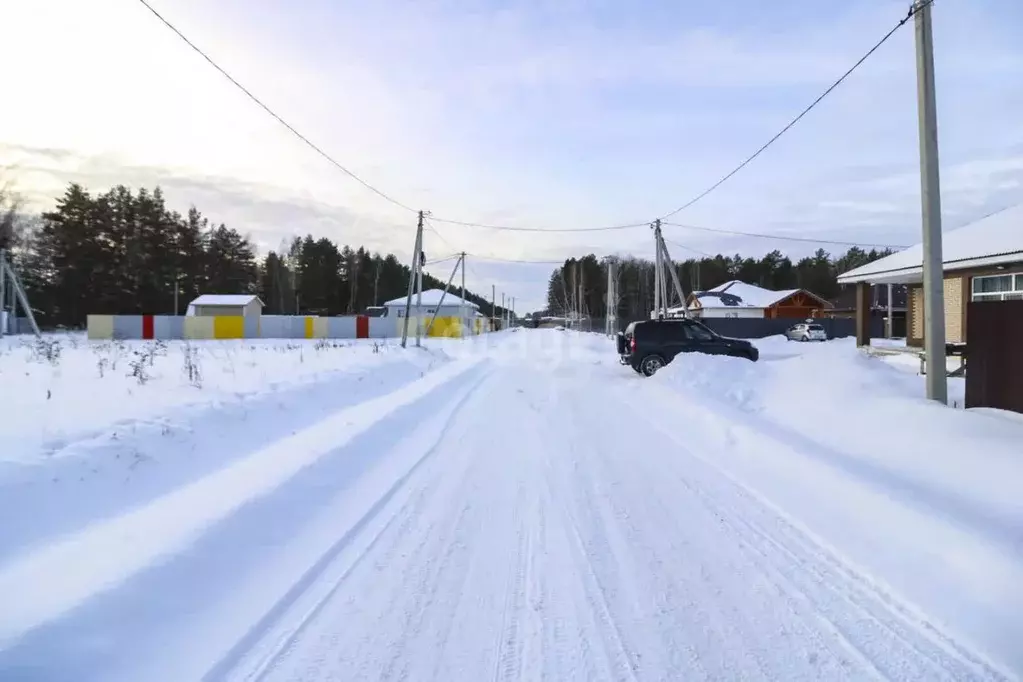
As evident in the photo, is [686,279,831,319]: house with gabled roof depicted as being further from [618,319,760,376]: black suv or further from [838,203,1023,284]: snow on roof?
[618,319,760,376]: black suv

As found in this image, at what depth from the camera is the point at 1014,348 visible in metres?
8.68

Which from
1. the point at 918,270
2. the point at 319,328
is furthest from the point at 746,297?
the point at 918,270

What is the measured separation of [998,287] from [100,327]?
47.2 meters

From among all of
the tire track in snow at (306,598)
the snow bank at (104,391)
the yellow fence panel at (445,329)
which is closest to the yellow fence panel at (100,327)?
the yellow fence panel at (445,329)

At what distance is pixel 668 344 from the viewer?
18.6 meters

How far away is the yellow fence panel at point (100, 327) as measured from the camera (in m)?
39.8

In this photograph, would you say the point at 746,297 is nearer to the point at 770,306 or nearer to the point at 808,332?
the point at 770,306

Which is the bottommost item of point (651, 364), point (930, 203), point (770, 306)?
point (651, 364)

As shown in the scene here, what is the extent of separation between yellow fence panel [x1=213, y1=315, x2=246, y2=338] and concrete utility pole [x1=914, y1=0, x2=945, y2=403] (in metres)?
40.8

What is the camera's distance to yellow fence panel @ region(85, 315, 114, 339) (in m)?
39.8

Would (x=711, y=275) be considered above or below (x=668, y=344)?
above

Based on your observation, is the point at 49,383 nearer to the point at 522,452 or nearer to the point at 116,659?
the point at 522,452

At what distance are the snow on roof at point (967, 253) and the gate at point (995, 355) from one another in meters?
10.6

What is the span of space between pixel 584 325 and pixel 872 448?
8281 cm
